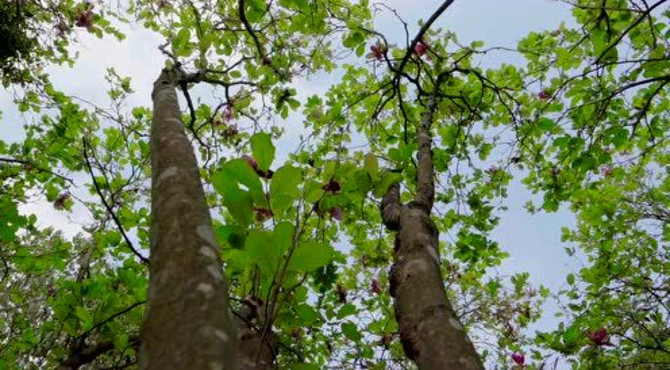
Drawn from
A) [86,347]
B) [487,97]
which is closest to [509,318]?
[487,97]

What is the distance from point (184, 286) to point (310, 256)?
0.44 metres

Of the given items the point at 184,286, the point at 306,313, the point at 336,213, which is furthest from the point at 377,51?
the point at 184,286

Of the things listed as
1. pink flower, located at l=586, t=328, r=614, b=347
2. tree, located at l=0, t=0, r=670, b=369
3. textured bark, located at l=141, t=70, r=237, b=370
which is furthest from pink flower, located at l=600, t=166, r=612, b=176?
textured bark, located at l=141, t=70, r=237, b=370

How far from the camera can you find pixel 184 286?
84cm

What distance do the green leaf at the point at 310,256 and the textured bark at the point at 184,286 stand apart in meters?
0.27

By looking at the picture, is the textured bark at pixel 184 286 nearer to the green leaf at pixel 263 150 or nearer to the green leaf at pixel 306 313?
the green leaf at pixel 263 150

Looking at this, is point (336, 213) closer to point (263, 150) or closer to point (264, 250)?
point (263, 150)

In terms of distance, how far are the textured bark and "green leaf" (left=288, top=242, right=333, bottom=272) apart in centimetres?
27

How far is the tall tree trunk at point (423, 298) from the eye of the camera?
1.37 metres

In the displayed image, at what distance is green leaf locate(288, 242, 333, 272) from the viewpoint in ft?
4.03

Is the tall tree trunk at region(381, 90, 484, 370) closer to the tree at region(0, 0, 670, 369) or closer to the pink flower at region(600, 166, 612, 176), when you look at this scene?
the tree at region(0, 0, 670, 369)

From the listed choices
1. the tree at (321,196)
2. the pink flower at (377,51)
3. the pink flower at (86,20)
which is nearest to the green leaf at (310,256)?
the tree at (321,196)

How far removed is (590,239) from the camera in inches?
A: 333

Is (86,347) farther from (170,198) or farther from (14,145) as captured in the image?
(14,145)
